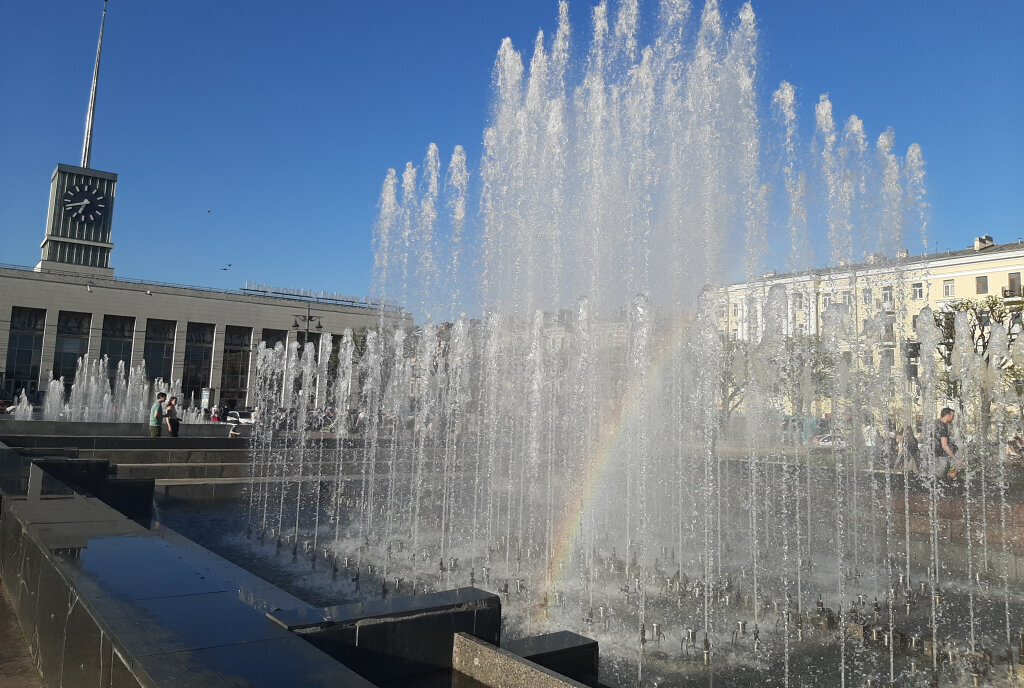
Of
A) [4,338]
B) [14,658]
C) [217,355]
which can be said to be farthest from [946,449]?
[4,338]

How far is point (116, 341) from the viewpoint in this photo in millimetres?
47125

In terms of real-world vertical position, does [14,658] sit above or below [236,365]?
below

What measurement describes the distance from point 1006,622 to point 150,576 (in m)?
6.71

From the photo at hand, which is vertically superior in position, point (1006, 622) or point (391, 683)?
point (391, 683)

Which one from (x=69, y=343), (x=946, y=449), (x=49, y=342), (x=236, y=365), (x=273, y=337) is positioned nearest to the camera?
(x=946, y=449)

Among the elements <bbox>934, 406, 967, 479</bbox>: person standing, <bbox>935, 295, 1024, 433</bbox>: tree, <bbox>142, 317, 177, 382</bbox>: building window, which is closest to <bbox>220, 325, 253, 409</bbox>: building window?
<bbox>142, 317, 177, 382</bbox>: building window

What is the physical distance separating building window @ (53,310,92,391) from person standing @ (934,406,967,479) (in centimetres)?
4928

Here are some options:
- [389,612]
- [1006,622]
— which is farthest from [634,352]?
[389,612]

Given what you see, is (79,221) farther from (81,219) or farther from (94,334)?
(94,334)

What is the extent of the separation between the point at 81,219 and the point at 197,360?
1476cm

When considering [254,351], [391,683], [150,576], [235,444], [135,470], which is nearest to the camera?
[391,683]

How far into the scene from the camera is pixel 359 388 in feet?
183

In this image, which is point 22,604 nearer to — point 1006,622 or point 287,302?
point 1006,622

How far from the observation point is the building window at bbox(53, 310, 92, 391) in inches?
1769
